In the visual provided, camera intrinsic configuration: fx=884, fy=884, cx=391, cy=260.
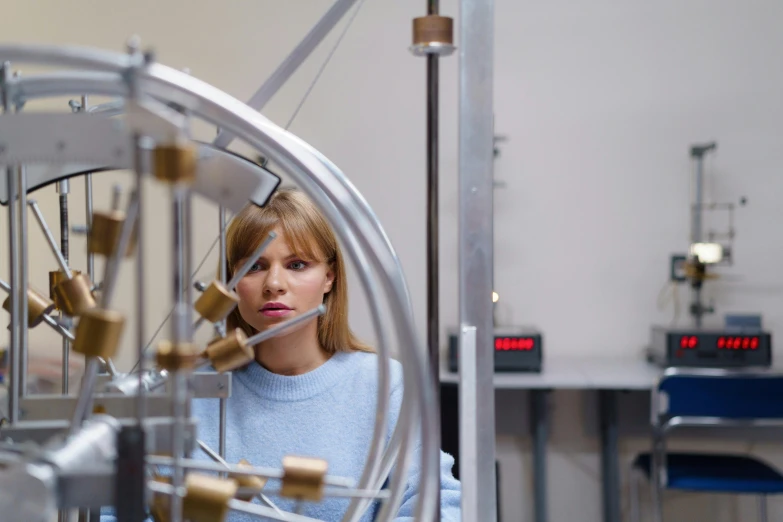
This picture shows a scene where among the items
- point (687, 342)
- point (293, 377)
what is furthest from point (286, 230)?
point (687, 342)

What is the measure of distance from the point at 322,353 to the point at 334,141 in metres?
1.60

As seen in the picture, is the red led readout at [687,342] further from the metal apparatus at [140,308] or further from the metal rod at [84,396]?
the metal rod at [84,396]

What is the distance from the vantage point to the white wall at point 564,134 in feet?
9.98

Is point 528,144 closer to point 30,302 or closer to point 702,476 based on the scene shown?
point 702,476

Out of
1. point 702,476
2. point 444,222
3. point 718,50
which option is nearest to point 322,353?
point 702,476

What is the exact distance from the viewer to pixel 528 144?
10.1 ft

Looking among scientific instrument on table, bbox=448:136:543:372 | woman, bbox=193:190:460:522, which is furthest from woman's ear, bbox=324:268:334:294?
scientific instrument on table, bbox=448:136:543:372

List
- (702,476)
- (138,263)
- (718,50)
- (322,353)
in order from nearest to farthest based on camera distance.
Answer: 1. (138,263)
2. (322,353)
3. (702,476)
4. (718,50)

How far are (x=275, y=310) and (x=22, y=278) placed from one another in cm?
81

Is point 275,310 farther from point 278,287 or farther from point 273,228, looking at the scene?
point 273,228

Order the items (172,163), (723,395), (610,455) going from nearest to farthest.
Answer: (172,163) < (723,395) < (610,455)

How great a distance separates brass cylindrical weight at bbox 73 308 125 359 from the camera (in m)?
0.49

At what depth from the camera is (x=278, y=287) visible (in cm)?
141

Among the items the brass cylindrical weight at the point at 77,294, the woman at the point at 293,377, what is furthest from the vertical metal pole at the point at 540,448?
the brass cylindrical weight at the point at 77,294
